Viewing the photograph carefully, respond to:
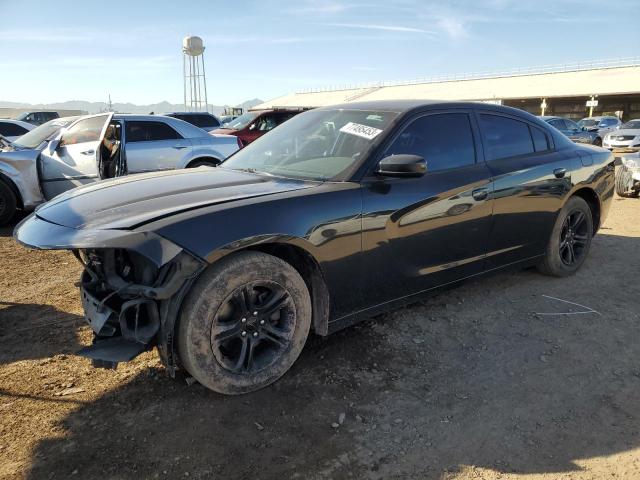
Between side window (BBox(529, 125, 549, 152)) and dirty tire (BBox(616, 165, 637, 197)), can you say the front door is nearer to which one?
side window (BBox(529, 125, 549, 152))

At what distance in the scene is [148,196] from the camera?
2814mm

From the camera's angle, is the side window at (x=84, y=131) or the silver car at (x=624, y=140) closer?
the side window at (x=84, y=131)

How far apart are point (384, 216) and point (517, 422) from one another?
1.37m

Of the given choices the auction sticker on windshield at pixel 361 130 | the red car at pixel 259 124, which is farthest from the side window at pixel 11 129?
the auction sticker on windshield at pixel 361 130

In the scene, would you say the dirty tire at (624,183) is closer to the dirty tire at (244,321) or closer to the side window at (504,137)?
the side window at (504,137)

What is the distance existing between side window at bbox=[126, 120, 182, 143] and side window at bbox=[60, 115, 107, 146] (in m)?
0.48

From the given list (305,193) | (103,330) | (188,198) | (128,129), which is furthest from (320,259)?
(128,129)

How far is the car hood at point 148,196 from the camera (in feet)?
8.26

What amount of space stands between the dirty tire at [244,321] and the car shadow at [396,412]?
16 centimetres

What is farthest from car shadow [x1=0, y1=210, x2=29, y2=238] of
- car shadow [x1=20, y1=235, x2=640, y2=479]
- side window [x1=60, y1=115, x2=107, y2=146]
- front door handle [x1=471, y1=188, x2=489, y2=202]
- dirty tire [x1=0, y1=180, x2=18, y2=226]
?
front door handle [x1=471, y1=188, x2=489, y2=202]

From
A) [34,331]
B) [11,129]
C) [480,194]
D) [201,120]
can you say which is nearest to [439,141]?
[480,194]

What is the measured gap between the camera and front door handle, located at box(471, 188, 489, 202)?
3.56 meters

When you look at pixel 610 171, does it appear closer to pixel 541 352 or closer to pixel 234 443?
pixel 541 352

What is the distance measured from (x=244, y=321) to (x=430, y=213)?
1.47 meters
